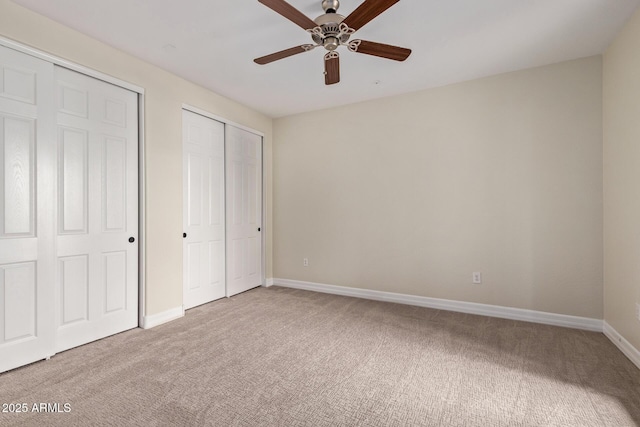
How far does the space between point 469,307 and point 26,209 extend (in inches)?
168

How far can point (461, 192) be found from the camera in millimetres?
3584

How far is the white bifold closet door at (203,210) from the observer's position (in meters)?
3.61

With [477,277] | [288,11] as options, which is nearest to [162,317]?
[288,11]

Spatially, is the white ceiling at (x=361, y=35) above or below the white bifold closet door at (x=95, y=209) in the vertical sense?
above

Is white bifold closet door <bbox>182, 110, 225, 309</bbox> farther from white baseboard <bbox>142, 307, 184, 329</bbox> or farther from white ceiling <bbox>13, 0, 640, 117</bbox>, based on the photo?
white ceiling <bbox>13, 0, 640, 117</bbox>

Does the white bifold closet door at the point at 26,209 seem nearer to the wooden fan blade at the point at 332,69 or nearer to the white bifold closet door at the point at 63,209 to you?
the white bifold closet door at the point at 63,209

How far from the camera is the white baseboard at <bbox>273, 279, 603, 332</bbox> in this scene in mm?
3035

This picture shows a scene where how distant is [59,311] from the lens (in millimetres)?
2512

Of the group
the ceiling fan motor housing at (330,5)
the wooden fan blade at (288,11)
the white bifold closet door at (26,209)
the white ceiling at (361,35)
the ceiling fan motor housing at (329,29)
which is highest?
the white ceiling at (361,35)

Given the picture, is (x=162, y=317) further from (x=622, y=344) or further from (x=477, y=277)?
(x=622, y=344)

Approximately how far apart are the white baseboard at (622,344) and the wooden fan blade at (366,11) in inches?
119

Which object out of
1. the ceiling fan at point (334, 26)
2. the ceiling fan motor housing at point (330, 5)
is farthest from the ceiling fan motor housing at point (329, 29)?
the ceiling fan motor housing at point (330, 5)

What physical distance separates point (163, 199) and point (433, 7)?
9.94 ft

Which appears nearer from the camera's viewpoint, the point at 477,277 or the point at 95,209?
the point at 95,209
